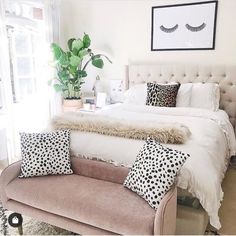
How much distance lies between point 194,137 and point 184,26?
1860mm

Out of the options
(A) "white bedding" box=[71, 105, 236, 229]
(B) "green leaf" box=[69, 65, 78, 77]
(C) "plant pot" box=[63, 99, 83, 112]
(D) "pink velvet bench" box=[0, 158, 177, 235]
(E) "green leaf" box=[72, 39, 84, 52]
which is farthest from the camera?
(C) "plant pot" box=[63, 99, 83, 112]

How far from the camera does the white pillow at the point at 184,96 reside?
10.8 feet

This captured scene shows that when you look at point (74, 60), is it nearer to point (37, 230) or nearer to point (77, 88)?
point (77, 88)

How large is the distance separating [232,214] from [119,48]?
2.74 meters

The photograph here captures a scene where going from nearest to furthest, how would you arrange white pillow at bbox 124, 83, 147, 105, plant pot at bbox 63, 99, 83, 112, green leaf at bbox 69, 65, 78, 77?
white pillow at bbox 124, 83, 147, 105 → green leaf at bbox 69, 65, 78, 77 → plant pot at bbox 63, 99, 83, 112

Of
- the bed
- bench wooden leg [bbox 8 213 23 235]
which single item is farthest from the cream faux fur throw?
bench wooden leg [bbox 8 213 23 235]

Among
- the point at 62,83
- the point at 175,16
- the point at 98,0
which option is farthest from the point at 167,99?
the point at 98,0

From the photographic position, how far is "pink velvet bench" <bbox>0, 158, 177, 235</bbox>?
1571mm

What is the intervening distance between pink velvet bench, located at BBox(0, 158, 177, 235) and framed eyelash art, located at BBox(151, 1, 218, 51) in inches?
88.7

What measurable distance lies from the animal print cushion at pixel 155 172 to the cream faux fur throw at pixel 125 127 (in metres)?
0.32

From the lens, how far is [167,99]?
129 inches

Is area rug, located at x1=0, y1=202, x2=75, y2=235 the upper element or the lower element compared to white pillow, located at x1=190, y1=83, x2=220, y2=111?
lower

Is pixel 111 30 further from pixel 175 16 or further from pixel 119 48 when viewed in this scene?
pixel 175 16

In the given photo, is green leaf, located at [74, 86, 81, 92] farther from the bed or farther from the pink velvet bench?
the pink velvet bench
